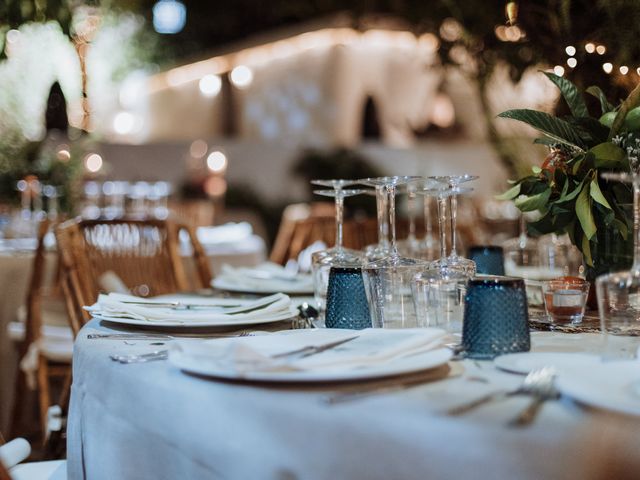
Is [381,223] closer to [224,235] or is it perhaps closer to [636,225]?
[636,225]

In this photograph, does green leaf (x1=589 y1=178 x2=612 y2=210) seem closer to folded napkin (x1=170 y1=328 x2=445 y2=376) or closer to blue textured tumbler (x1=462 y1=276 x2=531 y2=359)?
blue textured tumbler (x1=462 y1=276 x2=531 y2=359)

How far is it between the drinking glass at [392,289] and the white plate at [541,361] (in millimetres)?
278

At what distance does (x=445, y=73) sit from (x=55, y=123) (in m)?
2.15

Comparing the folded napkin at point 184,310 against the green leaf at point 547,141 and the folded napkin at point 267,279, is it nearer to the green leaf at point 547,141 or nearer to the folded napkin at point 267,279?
the folded napkin at point 267,279

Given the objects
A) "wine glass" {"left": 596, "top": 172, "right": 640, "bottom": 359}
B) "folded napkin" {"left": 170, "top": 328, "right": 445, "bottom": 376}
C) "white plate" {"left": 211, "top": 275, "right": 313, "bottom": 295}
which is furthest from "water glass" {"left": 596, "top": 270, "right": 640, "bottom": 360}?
"white plate" {"left": 211, "top": 275, "right": 313, "bottom": 295}

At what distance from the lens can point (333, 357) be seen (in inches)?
44.1

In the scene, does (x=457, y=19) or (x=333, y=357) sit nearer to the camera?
(x=333, y=357)

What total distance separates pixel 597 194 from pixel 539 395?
632 millimetres

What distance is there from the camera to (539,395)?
101cm

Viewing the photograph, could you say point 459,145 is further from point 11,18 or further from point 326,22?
point 11,18

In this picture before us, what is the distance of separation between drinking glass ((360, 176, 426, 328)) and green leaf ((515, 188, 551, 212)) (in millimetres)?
244

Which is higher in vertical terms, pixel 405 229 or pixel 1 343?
pixel 405 229

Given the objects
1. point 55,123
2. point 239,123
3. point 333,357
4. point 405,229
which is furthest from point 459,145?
point 333,357

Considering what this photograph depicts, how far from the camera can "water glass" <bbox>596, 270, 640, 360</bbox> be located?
1.16 meters
